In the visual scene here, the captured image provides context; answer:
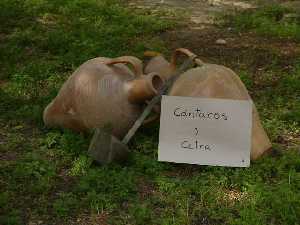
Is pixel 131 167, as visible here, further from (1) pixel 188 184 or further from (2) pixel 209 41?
(2) pixel 209 41

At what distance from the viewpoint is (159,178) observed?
3100 millimetres

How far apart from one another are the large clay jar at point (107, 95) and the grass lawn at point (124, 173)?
0.39 ft

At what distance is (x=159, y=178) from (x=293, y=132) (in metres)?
0.99

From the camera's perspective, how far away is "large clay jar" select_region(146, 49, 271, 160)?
10.7 ft

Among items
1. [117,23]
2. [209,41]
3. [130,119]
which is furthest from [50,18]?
[130,119]

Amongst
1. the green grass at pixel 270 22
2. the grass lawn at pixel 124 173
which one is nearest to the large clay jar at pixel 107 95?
the grass lawn at pixel 124 173

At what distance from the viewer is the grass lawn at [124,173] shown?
2826mm

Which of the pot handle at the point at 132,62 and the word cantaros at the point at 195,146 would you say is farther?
the pot handle at the point at 132,62

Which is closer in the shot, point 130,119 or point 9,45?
point 130,119

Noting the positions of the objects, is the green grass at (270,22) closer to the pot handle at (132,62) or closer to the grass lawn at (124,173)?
the grass lawn at (124,173)

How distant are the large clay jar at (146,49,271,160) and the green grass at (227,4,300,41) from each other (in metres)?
2.31

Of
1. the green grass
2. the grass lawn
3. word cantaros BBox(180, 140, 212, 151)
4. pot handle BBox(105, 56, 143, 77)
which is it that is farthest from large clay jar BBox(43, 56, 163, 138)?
the green grass

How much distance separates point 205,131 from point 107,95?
1.83 feet

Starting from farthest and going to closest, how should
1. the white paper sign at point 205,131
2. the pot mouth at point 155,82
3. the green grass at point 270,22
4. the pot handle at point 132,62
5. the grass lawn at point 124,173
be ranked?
the green grass at point 270,22
the pot handle at point 132,62
the pot mouth at point 155,82
the white paper sign at point 205,131
the grass lawn at point 124,173
